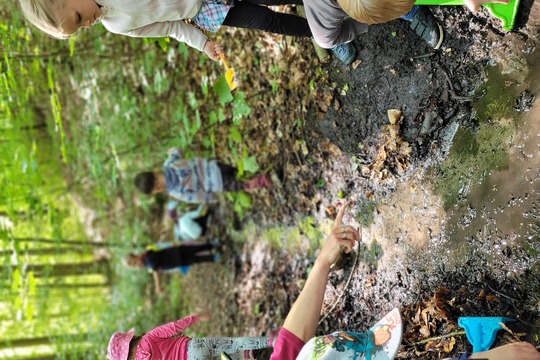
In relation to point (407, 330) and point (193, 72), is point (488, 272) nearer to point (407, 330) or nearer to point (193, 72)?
point (407, 330)

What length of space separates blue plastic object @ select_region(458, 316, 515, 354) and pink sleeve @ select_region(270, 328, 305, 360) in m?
0.89

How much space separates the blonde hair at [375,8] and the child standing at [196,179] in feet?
8.50

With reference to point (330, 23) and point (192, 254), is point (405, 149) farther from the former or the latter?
point (192, 254)

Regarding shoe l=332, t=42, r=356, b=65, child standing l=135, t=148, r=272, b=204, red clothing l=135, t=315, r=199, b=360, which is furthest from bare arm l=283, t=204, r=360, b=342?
child standing l=135, t=148, r=272, b=204

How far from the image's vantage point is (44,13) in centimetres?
225

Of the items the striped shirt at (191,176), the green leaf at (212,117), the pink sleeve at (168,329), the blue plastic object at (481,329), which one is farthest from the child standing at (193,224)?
the blue plastic object at (481,329)

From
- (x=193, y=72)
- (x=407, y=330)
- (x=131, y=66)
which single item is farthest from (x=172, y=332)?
(x=131, y=66)

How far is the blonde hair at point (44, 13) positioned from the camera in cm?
224

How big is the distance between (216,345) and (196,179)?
1917mm

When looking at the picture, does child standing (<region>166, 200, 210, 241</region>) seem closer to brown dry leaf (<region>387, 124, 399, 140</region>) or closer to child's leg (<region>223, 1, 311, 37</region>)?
child's leg (<region>223, 1, 311, 37</region>)

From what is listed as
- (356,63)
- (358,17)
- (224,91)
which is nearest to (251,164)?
(224,91)

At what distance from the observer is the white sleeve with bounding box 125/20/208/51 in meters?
2.79

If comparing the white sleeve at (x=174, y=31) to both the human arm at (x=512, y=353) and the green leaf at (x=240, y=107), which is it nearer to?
the green leaf at (x=240, y=107)

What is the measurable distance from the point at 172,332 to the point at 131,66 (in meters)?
4.50
